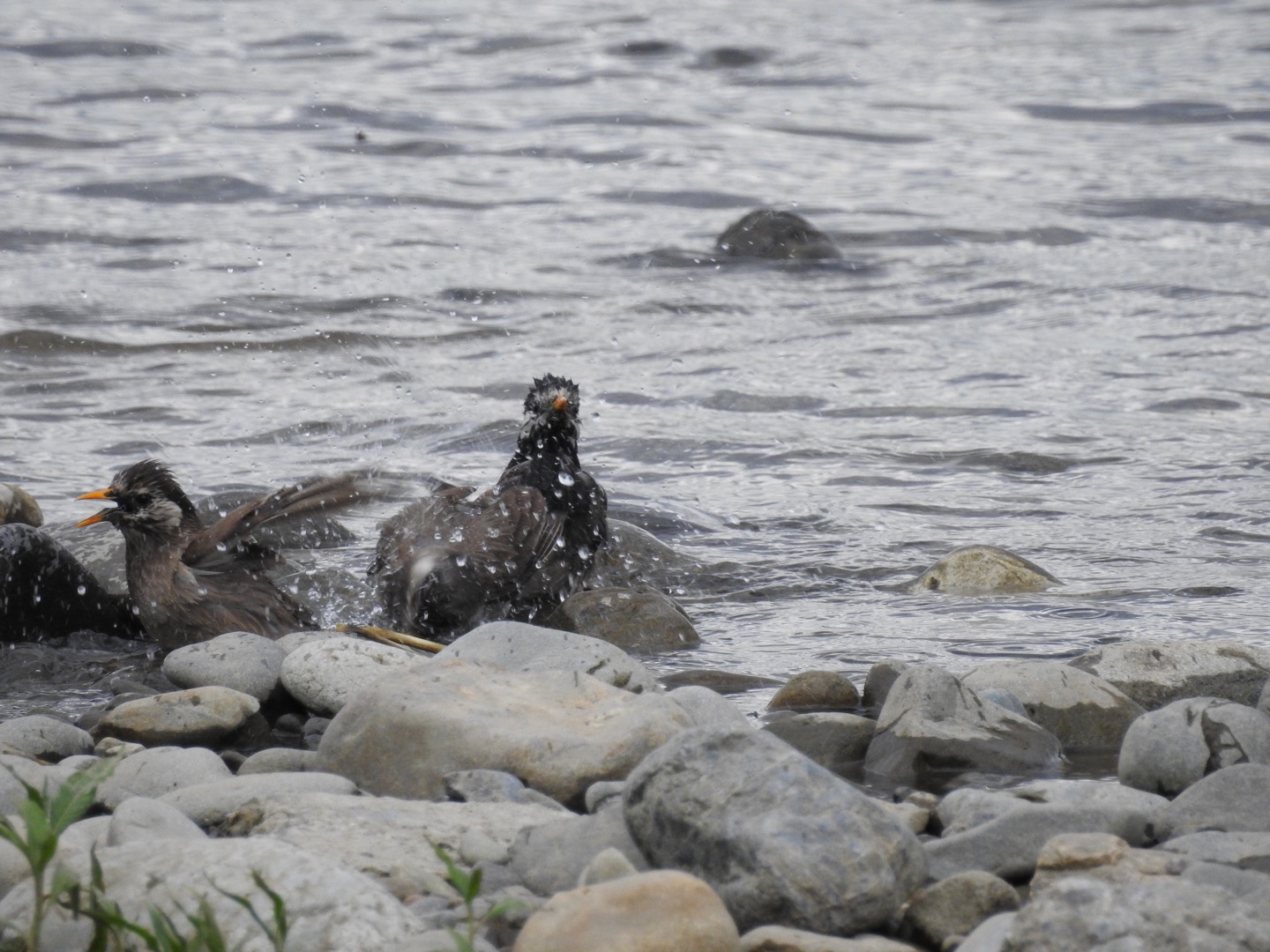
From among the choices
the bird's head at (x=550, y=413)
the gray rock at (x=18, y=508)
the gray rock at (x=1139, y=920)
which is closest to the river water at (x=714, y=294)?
the gray rock at (x=18, y=508)

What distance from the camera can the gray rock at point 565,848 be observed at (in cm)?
357

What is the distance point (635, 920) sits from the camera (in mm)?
3037

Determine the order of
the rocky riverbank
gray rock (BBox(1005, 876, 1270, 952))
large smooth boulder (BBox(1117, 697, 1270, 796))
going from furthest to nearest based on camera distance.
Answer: large smooth boulder (BBox(1117, 697, 1270, 796))
the rocky riverbank
gray rock (BBox(1005, 876, 1270, 952))

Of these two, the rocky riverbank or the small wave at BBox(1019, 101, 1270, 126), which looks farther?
the small wave at BBox(1019, 101, 1270, 126)

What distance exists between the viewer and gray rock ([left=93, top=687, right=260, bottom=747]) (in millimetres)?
4941

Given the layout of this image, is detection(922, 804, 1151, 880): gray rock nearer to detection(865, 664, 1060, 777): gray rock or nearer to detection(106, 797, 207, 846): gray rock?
detection(865, 664, 1060, 777): gray rock

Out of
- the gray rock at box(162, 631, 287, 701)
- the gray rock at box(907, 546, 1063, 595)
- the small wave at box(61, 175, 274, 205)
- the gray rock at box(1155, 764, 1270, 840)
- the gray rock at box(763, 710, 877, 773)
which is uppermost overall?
the small wave at box(61, 175, 274, 205)

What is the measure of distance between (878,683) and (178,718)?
213cm

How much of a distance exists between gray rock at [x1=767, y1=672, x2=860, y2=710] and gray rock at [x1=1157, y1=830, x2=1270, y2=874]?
1.77 meters

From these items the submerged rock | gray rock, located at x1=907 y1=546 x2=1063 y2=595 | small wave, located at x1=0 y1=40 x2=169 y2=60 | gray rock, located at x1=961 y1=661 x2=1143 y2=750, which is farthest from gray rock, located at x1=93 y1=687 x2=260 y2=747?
small wave, located at x1=0 y1=40 x2=169 y2=60

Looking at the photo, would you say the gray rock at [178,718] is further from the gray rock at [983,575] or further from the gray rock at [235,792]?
the gray rock at [983,575]

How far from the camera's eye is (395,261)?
45.5 feet

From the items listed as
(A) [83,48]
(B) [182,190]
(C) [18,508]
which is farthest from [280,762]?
(A) [83,48]

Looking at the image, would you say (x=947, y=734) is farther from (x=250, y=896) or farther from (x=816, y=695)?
(x=250, y=896)
